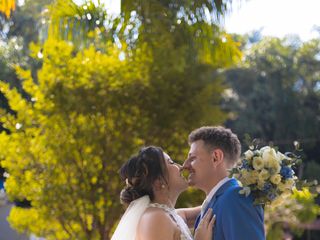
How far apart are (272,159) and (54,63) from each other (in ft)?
16.9

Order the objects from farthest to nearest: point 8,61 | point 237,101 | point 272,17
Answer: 1. point 237,101
2. point 272,17
3. point 8,61

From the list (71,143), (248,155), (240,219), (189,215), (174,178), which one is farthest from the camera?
(71,143)

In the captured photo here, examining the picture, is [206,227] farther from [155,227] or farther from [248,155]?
[248,155]

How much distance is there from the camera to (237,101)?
1045 inches

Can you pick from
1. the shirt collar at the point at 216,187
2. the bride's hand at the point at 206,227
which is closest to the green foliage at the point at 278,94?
the shirt collar at the point at 216,187

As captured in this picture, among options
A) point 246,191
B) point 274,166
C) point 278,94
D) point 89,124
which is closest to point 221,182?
point 246,191

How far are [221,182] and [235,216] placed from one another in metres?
0.28

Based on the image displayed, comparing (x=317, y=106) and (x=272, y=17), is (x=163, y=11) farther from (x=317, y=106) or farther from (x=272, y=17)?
(x=317, y=106)

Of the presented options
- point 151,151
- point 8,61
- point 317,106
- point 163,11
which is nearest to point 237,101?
point 317,106

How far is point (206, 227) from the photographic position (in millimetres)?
3479

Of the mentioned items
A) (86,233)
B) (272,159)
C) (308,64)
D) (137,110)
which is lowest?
(86,233)

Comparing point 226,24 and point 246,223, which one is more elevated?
point 226,24

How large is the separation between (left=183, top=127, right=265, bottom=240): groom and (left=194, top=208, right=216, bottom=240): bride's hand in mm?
27

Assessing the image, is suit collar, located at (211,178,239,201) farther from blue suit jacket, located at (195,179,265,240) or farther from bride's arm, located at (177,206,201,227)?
bride's arm, located at (177,206,201,227)
